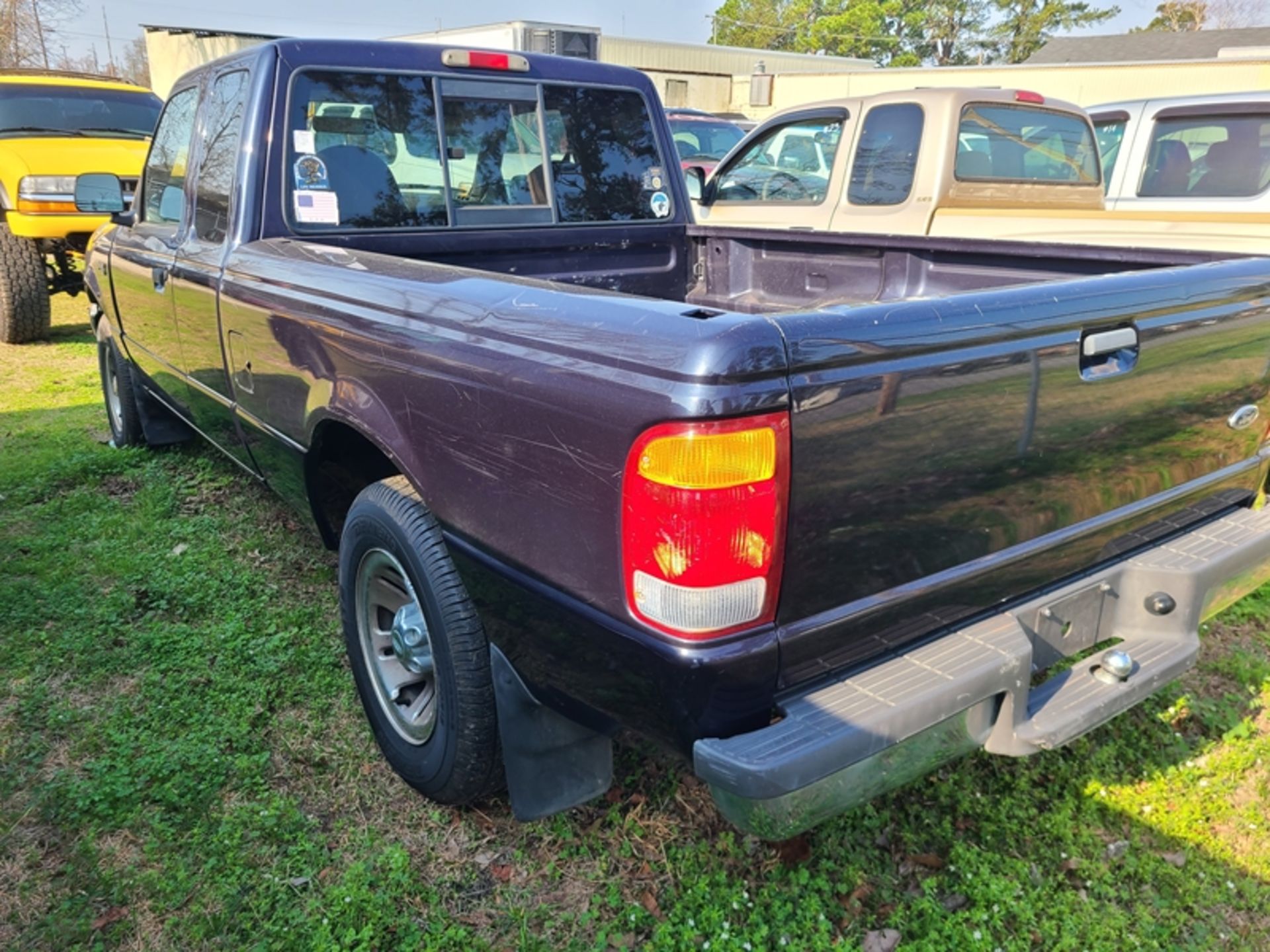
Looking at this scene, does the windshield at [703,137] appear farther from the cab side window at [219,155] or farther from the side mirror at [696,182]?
the cab side window at [219,155]

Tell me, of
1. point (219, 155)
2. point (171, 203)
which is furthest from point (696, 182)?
point (219, 155)

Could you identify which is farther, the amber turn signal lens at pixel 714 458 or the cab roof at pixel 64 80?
the cab roof at pixel 64 80

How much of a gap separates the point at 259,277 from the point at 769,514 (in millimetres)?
1942

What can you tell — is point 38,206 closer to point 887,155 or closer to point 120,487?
point 120,487

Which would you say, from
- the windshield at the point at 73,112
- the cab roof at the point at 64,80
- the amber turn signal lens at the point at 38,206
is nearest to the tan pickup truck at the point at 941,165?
the amber turn signal lens at the point at 38,206

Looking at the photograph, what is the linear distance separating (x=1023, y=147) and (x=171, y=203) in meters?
5.14

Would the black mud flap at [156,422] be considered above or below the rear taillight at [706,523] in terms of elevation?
below

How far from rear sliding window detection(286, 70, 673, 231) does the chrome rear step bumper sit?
7.57 ft

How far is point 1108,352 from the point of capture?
1965 mm

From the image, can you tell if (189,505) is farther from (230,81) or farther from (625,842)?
(625,842)

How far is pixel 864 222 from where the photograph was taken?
6113 millimetres

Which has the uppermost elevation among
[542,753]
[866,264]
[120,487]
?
[866,264]

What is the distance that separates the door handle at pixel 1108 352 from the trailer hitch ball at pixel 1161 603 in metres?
0.56

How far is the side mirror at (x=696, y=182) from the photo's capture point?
7365 mm
